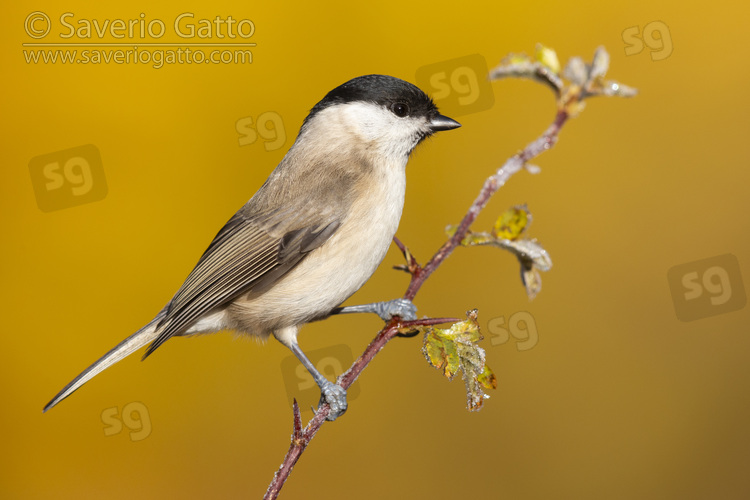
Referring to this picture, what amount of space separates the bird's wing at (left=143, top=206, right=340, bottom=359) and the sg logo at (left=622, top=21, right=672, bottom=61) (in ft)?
7.41

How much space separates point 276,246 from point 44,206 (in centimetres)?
172

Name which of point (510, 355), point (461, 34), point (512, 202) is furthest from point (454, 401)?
point (461, 34)

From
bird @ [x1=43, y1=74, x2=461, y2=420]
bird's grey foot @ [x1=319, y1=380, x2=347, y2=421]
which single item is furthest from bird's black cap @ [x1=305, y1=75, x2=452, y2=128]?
bird's grey foot @ [x1=319, y1=380, x2=347, y2=421]

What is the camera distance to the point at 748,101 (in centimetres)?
370

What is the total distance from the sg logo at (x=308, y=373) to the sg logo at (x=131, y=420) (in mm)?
645

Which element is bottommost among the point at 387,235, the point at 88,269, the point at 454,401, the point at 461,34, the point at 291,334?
the point at 454,401

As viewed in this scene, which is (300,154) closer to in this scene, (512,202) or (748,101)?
(512,202)

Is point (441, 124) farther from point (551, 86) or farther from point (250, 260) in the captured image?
point (551, 86)

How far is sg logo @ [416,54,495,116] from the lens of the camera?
3.06 metres

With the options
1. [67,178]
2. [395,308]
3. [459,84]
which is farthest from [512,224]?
[67,178]

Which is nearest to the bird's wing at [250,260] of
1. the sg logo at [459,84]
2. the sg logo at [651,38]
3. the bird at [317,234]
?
the bird at [317,234]

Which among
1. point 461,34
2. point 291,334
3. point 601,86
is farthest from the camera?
point 461,34

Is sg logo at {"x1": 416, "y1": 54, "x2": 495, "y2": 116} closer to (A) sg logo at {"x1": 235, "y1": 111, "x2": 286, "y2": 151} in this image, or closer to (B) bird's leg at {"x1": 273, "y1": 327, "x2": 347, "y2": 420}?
(A) sg logo at {"x1": 235, "y1": 111, "x2": 286, "y2": 151}

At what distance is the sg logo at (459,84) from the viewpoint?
3.06 meters
